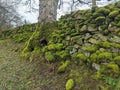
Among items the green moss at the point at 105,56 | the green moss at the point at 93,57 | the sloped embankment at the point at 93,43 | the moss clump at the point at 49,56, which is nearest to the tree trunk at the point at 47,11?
the sloped embankment at the point at 93,43

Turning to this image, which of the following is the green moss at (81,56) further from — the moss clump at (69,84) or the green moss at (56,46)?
the green moss at (56,46)

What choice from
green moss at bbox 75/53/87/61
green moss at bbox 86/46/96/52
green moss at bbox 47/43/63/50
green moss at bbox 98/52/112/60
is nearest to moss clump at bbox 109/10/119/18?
green moss at bbox 86/46/96/52

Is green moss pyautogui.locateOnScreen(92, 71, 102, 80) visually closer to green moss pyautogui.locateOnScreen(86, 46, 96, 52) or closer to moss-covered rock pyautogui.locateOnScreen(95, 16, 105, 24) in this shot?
green moss pyautogui.locateOnScreen(86, 46, 96, 52)

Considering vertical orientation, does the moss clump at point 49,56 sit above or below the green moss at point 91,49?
below

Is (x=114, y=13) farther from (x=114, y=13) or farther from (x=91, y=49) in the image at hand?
(x=91, y=49)

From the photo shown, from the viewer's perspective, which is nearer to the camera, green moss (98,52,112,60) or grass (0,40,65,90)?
green moss (98,52,112,60)

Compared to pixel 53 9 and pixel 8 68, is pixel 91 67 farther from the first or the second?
pixel 53 9

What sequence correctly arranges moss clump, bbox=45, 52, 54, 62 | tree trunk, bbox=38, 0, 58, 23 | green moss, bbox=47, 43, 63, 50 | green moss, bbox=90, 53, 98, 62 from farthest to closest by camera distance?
tree trunk, bbox=38, 0, 58, 23, green moss, bbox=47, 43, 63, 50, moss clump, bbox=45, 52, 54, 62, green moss, bbox=90, 53, 98, 62

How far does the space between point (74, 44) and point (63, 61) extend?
1.62 ft

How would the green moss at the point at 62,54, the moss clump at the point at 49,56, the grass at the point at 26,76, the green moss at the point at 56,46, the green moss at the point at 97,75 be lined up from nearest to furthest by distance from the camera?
1. the green moss at the point at 97,75
2. the grass at the point at 26,76
3. the green moss at the point at 62,54
4. the moss clump at the point at 49,56
5. the green moss at the point at 56,46

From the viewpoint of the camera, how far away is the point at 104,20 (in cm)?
476

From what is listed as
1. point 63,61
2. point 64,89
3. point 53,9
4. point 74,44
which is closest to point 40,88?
point 64,89

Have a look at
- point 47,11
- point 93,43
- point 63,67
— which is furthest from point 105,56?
point 47,11

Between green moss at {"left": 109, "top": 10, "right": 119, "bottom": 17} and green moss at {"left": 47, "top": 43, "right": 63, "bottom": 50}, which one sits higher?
green moss at {"left": 109, "top": 10, "right": 119, "bottom": 17}
